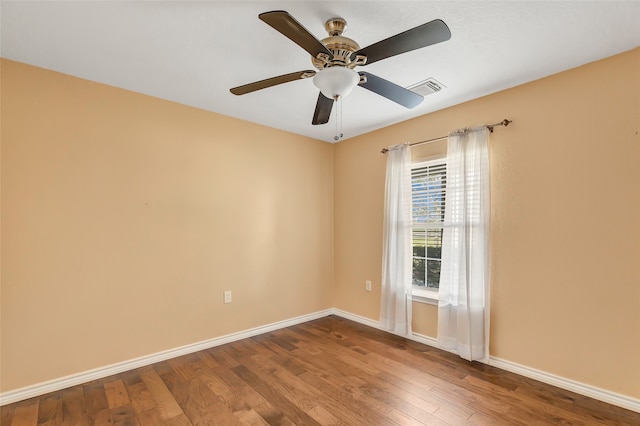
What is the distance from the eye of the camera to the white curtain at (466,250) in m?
2.58

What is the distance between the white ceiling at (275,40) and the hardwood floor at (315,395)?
2420 millimetres

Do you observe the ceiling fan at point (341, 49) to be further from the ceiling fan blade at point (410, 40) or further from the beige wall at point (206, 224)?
the beige wall at point (206, 224)

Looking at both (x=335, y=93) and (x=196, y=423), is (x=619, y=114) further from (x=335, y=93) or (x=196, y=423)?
(x=196, y=423)

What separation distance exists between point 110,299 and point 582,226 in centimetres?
375

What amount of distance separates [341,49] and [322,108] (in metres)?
0.53

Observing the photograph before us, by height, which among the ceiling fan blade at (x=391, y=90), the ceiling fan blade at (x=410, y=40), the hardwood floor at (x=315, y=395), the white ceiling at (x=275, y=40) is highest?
the white ceiling at (x=275, y=40)

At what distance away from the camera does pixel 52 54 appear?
203cm

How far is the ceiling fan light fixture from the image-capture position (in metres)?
1.59

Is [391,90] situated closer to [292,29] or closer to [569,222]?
[292,29]

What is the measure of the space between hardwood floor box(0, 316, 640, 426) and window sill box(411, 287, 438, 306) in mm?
500

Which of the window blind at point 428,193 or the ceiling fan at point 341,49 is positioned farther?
the window blind at point 428,193

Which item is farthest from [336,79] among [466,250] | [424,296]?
[424,296]

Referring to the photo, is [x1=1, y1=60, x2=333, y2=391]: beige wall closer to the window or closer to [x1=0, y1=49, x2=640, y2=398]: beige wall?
[x1=0, y1=49, x2=640, y2=398]: beige wall

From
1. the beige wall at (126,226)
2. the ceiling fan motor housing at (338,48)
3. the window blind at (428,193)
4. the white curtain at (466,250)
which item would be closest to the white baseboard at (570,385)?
the white curtain at (466,250)
